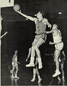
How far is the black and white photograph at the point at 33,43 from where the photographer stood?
1.91 meters

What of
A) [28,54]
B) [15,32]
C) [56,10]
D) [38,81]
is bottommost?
[38,81]

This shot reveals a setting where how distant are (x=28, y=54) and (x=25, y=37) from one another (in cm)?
10

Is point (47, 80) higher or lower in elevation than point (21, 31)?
lower

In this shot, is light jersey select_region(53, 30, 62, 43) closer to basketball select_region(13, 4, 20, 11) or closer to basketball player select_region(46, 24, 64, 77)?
basketball player select_region(46, 24, 64, 77)

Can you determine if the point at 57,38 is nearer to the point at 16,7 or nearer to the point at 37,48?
the point at 37,48

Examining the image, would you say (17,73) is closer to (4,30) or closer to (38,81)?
(38,81)

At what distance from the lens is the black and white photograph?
1905mm

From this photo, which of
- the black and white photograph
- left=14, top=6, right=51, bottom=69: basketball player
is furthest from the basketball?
left=14, top=6, right=51, bottom=69: basketball player

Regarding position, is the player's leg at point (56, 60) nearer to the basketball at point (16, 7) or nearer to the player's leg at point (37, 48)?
the player's leg at point (37, 48)

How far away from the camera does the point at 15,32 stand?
1.95 m

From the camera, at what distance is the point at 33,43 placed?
1.92 metres

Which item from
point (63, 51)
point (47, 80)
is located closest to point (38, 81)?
point (47, 80)

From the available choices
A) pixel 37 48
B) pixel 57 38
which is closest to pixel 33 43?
pixel 37 48

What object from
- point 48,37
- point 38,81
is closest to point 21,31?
point 48,37
